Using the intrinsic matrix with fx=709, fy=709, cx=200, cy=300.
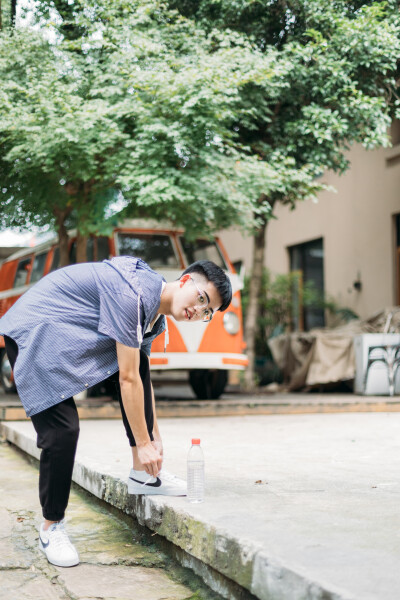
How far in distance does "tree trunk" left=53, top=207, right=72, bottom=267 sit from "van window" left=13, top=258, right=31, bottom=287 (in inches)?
89.0

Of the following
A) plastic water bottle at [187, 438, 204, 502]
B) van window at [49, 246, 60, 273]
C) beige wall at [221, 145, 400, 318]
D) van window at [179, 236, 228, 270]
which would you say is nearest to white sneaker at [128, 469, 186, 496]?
plastic water bottle at [187, 438, 204, 502]

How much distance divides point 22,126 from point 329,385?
7242mm

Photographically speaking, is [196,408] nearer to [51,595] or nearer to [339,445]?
[339,445]

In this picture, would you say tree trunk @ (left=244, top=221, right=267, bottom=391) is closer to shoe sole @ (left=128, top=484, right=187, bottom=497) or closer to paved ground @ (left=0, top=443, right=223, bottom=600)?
paved ground @ (left=0, top=443, right=223, bottom=600)

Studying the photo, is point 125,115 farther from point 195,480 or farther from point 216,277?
point 195,480

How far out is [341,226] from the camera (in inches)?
589

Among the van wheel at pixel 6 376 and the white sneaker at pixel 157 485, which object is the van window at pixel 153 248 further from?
the white sneaker at pixel 157 485

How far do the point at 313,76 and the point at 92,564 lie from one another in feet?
24.9

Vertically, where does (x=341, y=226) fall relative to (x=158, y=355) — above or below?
above

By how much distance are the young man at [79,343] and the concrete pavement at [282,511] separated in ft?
1.46

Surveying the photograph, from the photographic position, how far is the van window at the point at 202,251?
31.6 ft

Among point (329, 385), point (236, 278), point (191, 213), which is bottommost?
point (329, 385)

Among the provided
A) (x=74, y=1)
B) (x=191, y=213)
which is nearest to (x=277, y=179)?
(x=191, y=213)

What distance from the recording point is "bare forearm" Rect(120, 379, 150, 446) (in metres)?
2.97
